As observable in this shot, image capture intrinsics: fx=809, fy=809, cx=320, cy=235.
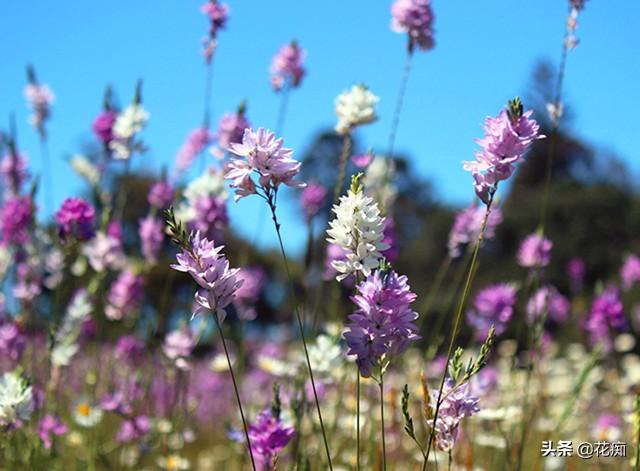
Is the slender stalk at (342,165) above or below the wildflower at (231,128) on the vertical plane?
below

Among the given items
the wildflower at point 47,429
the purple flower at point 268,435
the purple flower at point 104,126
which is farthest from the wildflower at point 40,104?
the purple flower at point 268,435

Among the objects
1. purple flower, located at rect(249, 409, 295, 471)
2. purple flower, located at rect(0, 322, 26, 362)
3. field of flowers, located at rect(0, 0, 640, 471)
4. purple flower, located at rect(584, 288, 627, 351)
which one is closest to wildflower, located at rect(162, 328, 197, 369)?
field of flowers, located at rect(0, 0, 640, 471)

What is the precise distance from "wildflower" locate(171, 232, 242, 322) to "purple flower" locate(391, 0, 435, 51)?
1.75 meters

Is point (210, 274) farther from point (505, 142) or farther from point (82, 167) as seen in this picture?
point (82, 167)

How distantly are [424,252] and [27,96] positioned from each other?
15.0m

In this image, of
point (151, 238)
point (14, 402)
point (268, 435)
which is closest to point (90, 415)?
point (151, 238)

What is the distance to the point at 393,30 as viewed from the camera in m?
3.12

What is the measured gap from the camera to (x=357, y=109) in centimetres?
297

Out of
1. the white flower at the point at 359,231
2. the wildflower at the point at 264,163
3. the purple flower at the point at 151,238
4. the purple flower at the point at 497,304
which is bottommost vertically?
the white flower at the point at 359,231

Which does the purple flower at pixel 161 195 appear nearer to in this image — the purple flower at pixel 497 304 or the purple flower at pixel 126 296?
the purple flower at pixel 126 296

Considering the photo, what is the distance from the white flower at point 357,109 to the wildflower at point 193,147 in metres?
0.95

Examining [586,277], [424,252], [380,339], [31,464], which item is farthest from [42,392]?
[424,252]

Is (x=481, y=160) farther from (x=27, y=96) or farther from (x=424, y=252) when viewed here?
(x=424, y=252)

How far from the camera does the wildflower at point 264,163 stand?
5.56 feet
